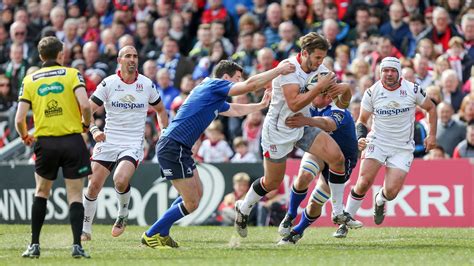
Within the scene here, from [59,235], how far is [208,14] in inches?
347

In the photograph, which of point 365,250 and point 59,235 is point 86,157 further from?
point 59,235

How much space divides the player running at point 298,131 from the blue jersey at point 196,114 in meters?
0.78

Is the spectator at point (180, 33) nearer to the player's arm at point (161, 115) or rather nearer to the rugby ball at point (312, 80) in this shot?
the player's arm at point (161, 115)

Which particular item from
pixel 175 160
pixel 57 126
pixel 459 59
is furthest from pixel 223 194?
pixel 57 126

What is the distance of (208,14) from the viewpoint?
25.4 metres

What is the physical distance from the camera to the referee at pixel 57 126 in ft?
43.9

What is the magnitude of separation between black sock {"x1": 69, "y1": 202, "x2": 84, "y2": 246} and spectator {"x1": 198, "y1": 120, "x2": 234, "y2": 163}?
27.4ft

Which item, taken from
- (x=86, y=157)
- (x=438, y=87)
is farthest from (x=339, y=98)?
(x=438, y=87)

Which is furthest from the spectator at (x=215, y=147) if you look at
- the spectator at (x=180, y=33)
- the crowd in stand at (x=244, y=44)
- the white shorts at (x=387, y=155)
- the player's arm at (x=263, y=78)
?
the player's arm at (x=263, y=78)

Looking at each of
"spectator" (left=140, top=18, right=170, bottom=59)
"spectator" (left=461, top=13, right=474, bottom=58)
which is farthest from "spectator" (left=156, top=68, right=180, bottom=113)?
"spectator" (left=461, top=13, right=474, bottom=58)

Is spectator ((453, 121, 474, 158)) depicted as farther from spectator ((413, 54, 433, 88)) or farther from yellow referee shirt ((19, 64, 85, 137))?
yellow referee shirt ((19, 64, 85, 137))

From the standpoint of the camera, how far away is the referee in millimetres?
13375

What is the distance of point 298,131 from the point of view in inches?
583

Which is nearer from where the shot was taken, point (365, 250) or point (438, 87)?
point (365, 250)
